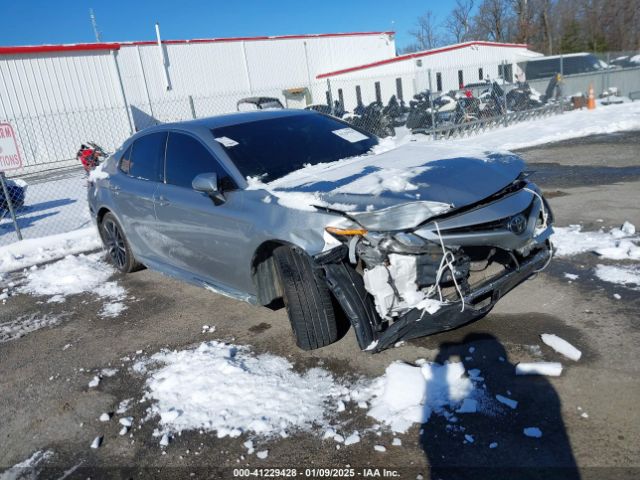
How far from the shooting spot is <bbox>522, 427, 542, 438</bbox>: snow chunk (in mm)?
2471

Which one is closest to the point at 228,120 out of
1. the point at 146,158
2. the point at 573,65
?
the point at 146,158

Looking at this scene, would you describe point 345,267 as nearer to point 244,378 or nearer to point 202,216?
point 244,378

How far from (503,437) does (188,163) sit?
3.13 m

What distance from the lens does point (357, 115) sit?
651 inches

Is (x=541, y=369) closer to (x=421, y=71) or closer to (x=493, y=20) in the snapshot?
(x=421, y=71)

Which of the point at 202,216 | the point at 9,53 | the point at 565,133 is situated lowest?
the point at 565,133

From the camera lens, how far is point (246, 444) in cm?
271

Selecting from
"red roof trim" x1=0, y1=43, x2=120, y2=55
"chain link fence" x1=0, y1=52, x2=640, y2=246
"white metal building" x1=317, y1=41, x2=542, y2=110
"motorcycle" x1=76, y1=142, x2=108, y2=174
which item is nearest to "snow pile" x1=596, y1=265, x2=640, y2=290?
"chain link fence" x1=0, y1=52, x2=640, y2=246

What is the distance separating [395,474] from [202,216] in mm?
2468

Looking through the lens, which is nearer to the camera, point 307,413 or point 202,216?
point 307,413

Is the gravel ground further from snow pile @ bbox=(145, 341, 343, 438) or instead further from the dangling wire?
the dangling wire

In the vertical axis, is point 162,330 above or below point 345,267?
below

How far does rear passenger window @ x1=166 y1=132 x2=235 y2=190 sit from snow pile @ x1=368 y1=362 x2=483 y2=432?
1.81 m

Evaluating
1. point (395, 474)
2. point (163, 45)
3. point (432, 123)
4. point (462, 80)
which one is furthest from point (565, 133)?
point (163, 45)
